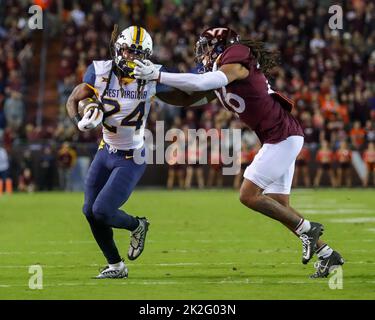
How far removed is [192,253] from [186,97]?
1992mm

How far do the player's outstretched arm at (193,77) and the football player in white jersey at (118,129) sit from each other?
66 centimetres

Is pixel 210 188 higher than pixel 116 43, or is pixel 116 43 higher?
pixel 116 43

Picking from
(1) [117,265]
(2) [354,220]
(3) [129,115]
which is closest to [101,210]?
(1) [117,265]

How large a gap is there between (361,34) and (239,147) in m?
4.93

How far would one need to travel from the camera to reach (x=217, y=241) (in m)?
10.6

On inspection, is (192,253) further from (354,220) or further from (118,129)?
(354,220)

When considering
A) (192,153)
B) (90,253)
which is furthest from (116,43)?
(192,153)

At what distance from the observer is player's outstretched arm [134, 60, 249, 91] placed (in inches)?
266

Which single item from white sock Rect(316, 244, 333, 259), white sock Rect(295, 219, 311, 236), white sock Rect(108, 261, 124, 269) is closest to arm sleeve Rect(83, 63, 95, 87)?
white sock Rect(108, 261, 124, 269)

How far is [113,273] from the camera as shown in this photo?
764 centimetres

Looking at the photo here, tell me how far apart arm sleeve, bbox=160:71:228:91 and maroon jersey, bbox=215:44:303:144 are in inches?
12.5

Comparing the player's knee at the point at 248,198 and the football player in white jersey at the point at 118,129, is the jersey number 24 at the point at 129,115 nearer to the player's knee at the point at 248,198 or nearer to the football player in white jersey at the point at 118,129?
the football player in white jersey at the point at 118,129

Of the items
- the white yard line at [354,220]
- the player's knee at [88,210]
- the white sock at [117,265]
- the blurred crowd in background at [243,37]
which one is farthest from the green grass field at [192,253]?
the blurred crowd in background at [243,37]

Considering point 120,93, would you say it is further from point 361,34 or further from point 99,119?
point 361,34
